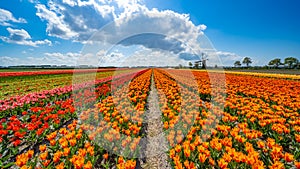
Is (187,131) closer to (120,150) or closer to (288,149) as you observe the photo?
(120,150)

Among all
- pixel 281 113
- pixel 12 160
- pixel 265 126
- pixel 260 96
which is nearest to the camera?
pixel 12 160

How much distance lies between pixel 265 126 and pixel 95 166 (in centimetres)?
421

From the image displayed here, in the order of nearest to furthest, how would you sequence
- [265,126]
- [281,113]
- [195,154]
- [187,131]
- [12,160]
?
[195,154]
[12,160]
[187,131]
[265,126]
[281,113]

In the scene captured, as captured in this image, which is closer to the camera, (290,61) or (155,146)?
(155,146)

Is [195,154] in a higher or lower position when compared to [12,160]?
higher

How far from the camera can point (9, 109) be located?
245 inches

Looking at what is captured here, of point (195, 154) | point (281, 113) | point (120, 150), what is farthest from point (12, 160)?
point (281, 113)

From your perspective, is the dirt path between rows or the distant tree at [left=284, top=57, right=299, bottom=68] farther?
the distant tree at [left=284, top=57, right=299, bottom=68]

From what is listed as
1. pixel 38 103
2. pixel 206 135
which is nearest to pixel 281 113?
pixel 206 135

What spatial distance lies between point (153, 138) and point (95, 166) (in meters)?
1.61

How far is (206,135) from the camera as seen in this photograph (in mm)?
3703

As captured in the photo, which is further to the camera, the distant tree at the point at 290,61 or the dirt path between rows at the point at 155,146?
the distant tree at the point at 290,61

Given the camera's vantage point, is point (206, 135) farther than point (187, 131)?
No

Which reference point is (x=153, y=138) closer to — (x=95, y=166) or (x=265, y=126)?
(x=95, y=166)
